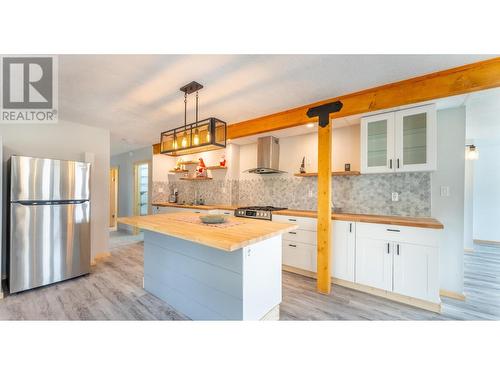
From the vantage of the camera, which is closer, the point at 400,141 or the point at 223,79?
the point at 223,79

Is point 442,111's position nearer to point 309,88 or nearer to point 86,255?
point 309,88

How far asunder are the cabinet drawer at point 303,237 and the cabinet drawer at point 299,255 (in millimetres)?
48

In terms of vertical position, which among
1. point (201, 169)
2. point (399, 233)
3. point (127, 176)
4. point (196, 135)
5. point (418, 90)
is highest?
point (418, 90)

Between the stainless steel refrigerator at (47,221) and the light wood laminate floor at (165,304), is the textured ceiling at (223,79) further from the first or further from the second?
the light wood laminate floor at (165,304)

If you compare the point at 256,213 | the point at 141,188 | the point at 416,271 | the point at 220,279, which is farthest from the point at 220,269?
the point at 141,188

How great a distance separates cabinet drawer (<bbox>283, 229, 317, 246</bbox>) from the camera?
2812 mm

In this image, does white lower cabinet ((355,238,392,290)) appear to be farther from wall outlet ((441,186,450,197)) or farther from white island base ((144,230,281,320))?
white island base ((144,230,281,320))

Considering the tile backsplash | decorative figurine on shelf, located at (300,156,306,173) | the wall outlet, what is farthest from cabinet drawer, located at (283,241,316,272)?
the wall outlet

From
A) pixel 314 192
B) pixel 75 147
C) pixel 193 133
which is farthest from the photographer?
pixel 314 192

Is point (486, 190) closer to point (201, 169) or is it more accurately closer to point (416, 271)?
point (416, 271)

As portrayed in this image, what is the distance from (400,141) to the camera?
7.82 ft

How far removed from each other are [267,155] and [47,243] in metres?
3.35

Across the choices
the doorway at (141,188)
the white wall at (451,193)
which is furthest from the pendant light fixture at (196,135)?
the doorway at (141,188)
